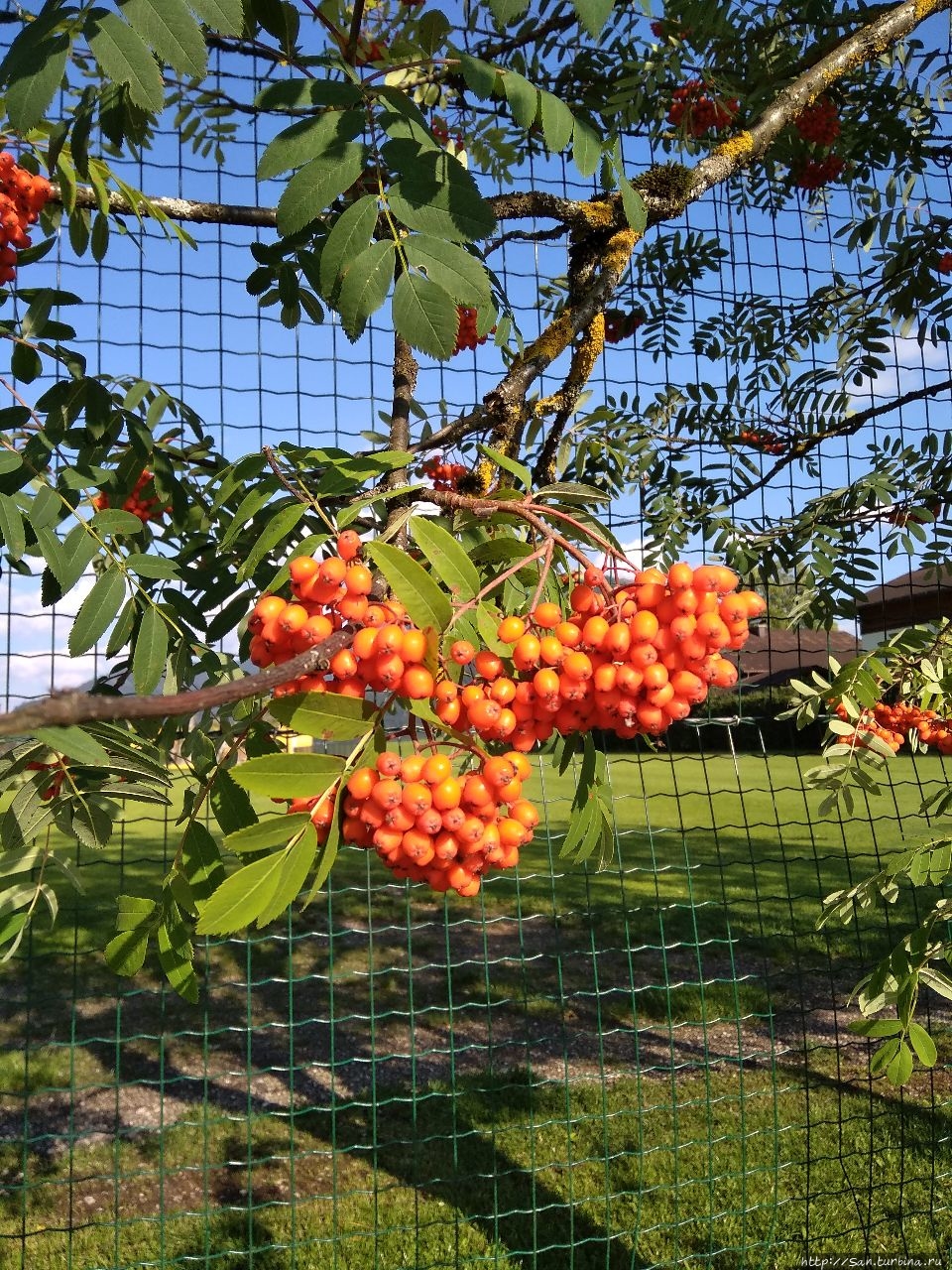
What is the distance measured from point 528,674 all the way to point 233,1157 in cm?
344

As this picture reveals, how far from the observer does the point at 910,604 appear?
3.62 meters

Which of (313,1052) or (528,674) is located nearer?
(528,674)

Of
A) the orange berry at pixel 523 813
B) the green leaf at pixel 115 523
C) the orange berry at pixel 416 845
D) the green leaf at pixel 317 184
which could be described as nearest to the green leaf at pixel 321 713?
the orange berry at pixel 416 845

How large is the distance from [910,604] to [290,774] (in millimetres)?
3172

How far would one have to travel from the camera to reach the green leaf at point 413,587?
973mm

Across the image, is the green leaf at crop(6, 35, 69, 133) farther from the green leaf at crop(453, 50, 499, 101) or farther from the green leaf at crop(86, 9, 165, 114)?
the green leaf at crop(453, 50, 499, 101)

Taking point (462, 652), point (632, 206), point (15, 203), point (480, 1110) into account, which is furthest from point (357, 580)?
point (480, 1110)

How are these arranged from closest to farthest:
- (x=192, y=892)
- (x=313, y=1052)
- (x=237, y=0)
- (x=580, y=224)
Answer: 1. (x=237, y=0)
2. (x=192, y=892)
3. (x=580, y=224)
4. (x=313, y=1052)

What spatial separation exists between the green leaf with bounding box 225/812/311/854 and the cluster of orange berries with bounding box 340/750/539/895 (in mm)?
62

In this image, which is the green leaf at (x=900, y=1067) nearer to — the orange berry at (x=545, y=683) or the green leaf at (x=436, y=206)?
the orange berry at (x=545, y=683)

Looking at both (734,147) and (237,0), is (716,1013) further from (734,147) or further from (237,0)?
(237,0)

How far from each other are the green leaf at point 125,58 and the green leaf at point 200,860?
88 centimetres

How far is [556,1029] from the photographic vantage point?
16.4ft

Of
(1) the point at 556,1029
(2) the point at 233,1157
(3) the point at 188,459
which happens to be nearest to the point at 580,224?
(3) the point at 188,459
